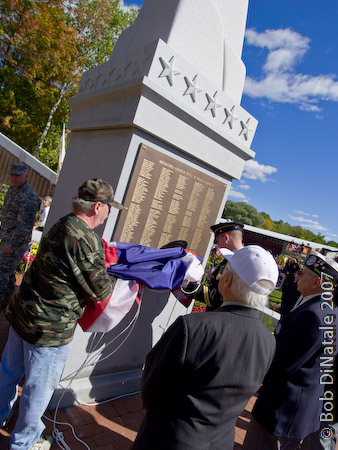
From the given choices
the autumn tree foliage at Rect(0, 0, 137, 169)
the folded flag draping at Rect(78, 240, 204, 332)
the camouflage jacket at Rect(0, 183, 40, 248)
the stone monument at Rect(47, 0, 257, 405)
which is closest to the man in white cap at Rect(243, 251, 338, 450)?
the folded flag draping at Rect(78, 240, 204, 332)

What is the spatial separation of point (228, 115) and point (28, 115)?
19.3 metres

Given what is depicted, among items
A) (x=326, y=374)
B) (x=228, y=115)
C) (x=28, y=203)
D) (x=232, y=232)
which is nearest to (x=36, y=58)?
(x=28, y=203)

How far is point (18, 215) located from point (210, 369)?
3676mm

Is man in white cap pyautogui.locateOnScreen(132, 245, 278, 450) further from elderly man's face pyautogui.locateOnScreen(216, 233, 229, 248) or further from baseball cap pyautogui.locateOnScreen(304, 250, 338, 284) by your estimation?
elderly man's face pyautogui.locateOnScreen(216, 233, 229, 248)

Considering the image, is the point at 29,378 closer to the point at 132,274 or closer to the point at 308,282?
the point at 132,274

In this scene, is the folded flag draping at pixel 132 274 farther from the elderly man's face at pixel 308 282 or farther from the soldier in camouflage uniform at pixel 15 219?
the soldier in camouflage uniform at pixel 15 219

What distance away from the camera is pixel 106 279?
2088 mm

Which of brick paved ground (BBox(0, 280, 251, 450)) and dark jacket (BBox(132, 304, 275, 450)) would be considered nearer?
dark jacket (BBox(132, 304, 275, 450))

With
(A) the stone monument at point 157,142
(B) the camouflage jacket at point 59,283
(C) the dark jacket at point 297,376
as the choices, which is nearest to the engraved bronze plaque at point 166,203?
(A) the stone monument at point 157,142

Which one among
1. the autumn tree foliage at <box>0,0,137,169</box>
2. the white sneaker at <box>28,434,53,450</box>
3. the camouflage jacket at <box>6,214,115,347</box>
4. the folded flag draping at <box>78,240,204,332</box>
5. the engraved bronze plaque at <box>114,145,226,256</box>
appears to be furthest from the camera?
the autumn tree foliage at <box>0,0,137,169</box>

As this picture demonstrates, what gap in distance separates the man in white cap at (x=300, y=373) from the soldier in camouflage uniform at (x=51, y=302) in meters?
1.42

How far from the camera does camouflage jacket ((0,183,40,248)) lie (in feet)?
13.1

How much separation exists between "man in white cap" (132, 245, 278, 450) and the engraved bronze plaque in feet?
5.59

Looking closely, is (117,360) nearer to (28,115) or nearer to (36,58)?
(36,58)
